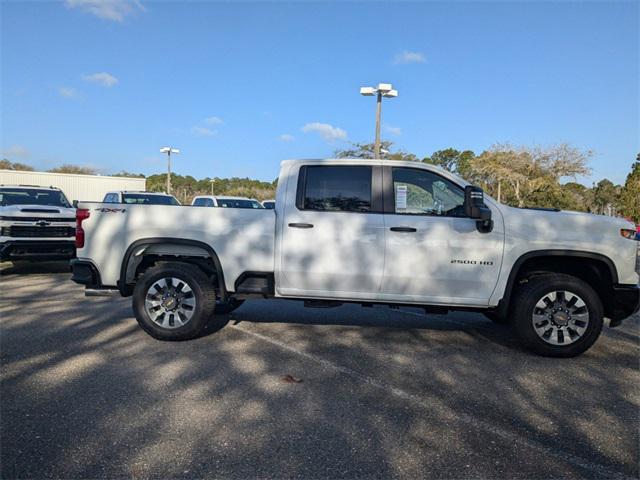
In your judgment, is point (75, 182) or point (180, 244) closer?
point (180, 244)

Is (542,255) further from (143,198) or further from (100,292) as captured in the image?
(143,198)

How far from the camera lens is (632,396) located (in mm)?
3975

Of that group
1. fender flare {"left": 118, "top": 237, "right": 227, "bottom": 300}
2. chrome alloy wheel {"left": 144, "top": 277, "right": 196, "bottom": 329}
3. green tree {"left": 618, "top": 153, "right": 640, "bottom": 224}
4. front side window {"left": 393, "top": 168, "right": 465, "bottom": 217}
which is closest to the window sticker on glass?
front side window {"left": 393, "top": 168, "right": 465, "bottom": 217}

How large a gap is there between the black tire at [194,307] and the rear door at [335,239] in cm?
82

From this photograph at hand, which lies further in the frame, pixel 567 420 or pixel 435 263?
pixel 435 263

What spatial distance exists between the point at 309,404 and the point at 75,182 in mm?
35291

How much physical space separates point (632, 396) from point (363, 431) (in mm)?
2482

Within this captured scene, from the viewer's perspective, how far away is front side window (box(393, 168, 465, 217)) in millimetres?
5016

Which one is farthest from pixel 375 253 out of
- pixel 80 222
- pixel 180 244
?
pixel 80 222

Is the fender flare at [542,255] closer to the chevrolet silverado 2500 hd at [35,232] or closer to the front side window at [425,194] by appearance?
the front side window at [425,194]

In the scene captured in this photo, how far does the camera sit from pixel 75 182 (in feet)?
111

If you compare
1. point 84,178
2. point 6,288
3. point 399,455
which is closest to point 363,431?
point 399,455

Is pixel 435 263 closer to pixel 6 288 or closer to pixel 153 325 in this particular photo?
pixel 153 325

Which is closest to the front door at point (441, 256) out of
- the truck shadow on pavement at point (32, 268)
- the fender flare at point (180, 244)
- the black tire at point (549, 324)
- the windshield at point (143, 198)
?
the black tire at point (549, 324)
